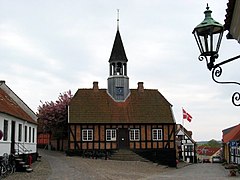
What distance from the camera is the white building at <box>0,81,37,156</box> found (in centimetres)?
2297

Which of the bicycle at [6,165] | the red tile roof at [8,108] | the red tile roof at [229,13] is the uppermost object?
the red tile roof at [229,13]

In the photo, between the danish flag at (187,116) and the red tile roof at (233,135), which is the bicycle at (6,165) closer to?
the red tile roof at (233,135)

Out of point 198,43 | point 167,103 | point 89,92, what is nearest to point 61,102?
point 89,92

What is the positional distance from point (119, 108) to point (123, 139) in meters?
3.41

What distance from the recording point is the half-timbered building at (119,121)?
3831 centimetres

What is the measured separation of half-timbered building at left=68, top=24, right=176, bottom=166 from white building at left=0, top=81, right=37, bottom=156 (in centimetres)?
623

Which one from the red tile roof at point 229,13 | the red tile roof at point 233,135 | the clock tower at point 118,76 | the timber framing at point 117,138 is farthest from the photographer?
the clock tower at point 118,76

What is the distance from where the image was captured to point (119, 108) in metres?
40.8

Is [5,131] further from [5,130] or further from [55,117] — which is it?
[55,117]

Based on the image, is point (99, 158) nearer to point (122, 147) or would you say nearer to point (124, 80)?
point (122, 147)

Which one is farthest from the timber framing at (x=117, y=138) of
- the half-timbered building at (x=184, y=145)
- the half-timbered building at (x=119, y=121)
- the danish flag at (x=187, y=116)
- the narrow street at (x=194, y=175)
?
the half-timbered building at (x=184, y=145)

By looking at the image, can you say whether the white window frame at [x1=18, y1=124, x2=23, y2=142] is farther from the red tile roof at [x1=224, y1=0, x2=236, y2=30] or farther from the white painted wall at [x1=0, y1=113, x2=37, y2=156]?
the red tile roof at [x1=224, y1=0, x2=236, y2=30]

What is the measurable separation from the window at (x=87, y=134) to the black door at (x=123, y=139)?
8.77 ft

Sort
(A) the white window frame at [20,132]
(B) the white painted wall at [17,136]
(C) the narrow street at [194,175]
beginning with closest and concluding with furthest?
(B) the white painted wall at [17,136]
(C) the narrow street at [194,175]
(A) the white window frame at [20,132]
